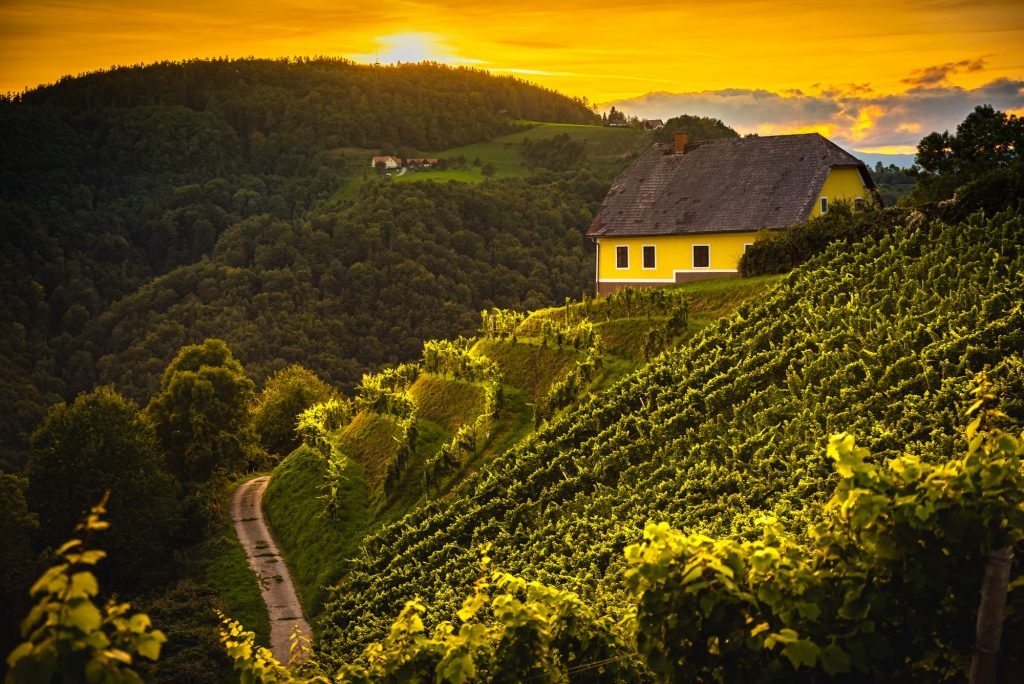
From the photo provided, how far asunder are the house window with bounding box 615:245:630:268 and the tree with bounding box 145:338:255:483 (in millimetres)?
17934

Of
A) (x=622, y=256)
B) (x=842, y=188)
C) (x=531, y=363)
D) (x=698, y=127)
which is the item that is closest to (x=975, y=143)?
(x=842, y=188)

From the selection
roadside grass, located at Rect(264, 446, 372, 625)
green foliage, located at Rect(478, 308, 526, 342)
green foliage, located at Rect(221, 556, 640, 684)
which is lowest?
roadside grass, located at Rect(264, 446, 372, 625)

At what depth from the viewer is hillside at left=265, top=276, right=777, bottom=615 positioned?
33938 millimetres

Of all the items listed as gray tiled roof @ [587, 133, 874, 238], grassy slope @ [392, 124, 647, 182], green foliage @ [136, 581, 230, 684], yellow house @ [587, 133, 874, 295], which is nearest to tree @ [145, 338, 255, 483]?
green foliage @ [136, 581, 230, 684]

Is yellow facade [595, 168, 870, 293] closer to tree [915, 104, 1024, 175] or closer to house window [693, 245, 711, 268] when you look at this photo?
house window [693, 245, 711, 268]

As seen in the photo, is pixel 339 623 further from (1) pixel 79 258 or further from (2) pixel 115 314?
(1) pixel 79 258

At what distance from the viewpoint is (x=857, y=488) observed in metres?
9.76

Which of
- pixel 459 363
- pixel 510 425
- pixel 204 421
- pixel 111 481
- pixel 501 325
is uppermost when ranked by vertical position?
pixel 501 325

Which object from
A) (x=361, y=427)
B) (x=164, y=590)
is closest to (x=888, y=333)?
(x=361, y=427)

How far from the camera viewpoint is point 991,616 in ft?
30.6

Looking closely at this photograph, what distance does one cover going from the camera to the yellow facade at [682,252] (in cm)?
4594

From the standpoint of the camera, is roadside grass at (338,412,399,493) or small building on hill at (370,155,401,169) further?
small building on hill at (370,155,401,169)

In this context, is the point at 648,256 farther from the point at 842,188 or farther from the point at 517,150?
the point at 517,150

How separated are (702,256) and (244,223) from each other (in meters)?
86.5
